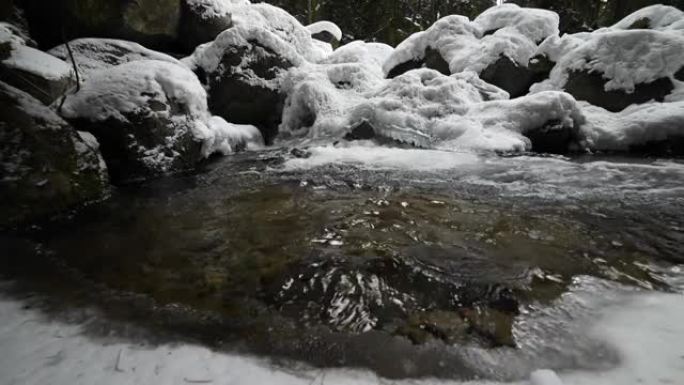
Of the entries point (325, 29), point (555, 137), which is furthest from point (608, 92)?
point (325, 29)

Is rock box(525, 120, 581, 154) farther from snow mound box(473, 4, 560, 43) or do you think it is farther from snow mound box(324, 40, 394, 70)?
snow mound box(324, 40, 394, 70)

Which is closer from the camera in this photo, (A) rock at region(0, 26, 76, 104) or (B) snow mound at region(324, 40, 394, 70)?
(A) rock at region(0, 26, 76, 104)

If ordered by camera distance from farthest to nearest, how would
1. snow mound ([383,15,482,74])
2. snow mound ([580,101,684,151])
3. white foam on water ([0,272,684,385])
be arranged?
snow mound ([383,15,482,74])
snow mound ([580,101,684,151])
white foam on water ([0,272,684,385])

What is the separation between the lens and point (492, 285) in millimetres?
2250

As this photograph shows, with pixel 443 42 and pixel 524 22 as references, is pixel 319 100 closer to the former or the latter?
pixel 443 42

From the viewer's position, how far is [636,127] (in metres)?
6.10

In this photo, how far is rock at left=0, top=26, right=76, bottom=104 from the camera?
4.65 metres

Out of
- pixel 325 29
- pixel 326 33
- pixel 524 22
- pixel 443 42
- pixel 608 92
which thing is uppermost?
pixel 325 29

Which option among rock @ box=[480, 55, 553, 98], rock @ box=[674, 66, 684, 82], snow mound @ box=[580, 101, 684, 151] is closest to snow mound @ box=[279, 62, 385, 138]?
rock @ box=[480, 55, 553, 98]

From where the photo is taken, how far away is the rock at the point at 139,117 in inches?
185

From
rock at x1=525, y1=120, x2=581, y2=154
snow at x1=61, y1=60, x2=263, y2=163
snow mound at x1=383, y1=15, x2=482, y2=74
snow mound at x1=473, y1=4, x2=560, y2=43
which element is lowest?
snow at x1=61, y1=60, x2=263, y2=163

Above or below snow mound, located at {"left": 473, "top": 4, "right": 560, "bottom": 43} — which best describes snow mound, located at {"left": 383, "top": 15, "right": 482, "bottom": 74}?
below

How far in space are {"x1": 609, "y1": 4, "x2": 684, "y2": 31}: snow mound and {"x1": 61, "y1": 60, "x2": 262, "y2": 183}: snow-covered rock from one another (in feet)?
36.5

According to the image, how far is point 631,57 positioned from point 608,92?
82 cm
